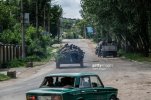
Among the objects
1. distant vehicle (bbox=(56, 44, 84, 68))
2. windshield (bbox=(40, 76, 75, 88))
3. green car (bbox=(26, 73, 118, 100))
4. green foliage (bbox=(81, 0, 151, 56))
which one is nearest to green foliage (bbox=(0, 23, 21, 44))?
green foliage (bbox=(81, 0, 151, 56))

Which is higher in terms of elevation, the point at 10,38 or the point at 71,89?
the point at 10,38

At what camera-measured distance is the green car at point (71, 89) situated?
14625 millimetres

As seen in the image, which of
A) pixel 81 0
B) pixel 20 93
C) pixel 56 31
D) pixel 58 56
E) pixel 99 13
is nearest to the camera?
pixel 20 93

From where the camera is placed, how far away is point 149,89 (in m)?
25.1

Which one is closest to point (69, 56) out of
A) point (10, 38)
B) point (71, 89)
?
point (10, 38)

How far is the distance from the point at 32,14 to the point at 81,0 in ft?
109

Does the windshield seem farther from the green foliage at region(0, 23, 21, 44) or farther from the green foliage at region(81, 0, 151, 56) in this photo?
the green foliage at region(81, 0, 151, 56)

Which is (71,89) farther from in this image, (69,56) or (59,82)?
(69,56)

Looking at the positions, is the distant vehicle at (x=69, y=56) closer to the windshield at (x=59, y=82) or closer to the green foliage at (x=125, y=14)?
the green foliage at (x=125, y=14)

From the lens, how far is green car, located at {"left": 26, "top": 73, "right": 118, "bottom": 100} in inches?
576

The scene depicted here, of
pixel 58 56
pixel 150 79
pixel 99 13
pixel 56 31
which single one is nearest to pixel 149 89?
pixel 150 79

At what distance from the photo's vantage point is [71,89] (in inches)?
585

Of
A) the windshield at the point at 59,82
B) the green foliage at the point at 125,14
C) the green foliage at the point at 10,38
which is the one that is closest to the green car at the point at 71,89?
the windshield at the point at 59,82

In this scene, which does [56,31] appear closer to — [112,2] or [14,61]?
[112,2]
